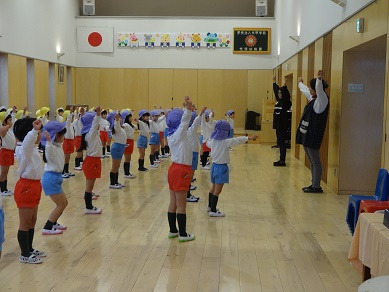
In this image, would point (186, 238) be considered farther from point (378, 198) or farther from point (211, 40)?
point (211, 40)

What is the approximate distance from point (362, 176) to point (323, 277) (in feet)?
14.8

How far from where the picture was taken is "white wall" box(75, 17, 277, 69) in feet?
73.5

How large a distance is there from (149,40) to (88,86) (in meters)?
3.26

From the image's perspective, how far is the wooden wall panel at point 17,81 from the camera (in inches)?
626

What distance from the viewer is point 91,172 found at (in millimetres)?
7707

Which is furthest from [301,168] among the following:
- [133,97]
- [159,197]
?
[133,97]

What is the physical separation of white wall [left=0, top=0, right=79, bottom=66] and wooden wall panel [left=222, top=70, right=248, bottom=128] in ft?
21.1

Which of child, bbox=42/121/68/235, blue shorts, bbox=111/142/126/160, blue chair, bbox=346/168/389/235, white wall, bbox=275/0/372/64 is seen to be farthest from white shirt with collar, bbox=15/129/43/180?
white wall, bbox=275/0/372/64

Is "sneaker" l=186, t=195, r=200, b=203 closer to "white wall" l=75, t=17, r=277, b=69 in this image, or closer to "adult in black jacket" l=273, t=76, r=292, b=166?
"adult in black jacket" l=273, t=76, r=292, b=166

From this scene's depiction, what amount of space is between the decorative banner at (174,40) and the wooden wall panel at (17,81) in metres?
6.28

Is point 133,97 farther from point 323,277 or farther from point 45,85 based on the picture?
point 323,277

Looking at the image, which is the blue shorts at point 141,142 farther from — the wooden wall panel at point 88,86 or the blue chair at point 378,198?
the wooden wall panel at point 88,86

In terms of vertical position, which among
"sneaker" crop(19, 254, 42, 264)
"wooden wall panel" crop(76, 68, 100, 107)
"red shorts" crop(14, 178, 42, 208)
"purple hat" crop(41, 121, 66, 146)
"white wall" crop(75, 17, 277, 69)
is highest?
"white wall" crop(75, 17, 277, 69)

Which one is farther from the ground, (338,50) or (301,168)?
(338,50)
